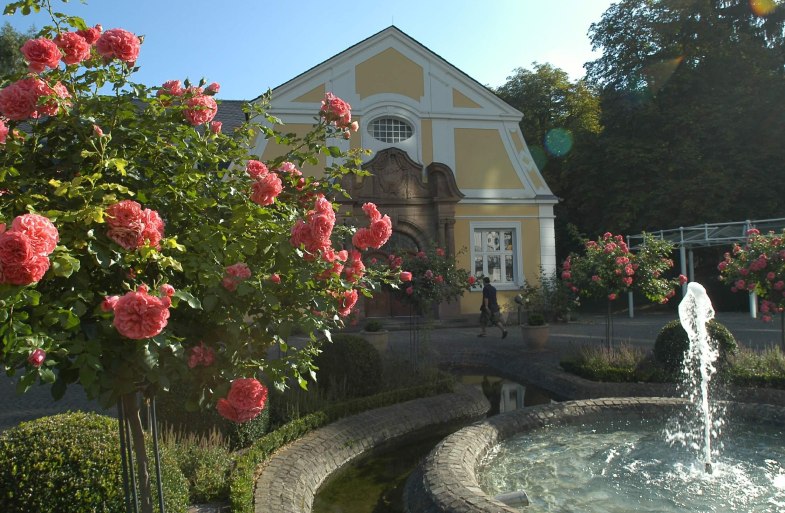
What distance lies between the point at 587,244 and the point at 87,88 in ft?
37.9

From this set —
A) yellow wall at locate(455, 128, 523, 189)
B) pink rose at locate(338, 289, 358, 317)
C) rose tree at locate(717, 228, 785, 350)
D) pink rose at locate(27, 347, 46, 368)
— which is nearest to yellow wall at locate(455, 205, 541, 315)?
yellow wall at locate(455, 128, 523, 189)

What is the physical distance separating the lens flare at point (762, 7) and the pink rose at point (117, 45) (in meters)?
30.7

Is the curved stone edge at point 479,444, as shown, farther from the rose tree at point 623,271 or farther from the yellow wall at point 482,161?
the yellow wall at point 482,161

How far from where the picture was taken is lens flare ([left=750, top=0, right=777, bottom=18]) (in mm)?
26727

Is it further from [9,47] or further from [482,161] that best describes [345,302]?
[9,47]

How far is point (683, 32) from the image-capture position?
1085 inches

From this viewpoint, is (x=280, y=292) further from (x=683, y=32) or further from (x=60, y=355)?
(x=683, y=32)

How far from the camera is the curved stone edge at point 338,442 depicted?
566 centimetres

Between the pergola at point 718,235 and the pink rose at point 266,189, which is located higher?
the pergola at point 718,235

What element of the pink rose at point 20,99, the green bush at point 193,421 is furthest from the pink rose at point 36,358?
the green bush at point 193,421

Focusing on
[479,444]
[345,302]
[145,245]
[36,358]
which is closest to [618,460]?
[479,444]

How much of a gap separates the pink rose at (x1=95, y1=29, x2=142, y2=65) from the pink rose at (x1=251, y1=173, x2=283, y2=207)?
2.62 ft

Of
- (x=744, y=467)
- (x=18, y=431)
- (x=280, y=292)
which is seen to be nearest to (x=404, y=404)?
(x=744, y=467)

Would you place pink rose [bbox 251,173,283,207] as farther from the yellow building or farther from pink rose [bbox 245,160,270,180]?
the yellow building
